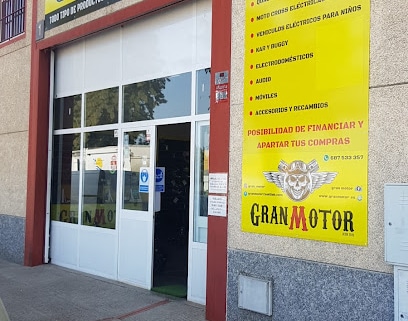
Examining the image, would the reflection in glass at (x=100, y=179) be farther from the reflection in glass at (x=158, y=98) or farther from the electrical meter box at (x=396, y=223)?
the electrical meter box at (x=396, y=223)

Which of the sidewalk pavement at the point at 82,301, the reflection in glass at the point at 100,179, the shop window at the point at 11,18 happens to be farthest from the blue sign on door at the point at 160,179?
the shop window at the point at 11,18

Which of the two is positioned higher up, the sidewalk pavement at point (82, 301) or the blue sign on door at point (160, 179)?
the blue sign on door at point (160, 179)

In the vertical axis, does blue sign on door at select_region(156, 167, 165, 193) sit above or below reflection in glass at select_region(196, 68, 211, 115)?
below

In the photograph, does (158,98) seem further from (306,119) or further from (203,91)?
(306,119)

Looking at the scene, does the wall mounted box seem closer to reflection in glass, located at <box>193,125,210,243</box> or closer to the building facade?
the building facade

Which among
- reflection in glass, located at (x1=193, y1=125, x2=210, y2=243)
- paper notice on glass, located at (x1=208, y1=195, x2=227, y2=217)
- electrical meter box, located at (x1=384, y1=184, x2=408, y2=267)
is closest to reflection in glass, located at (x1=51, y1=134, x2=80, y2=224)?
reflection in glass, located at (x1=193, y1=125, x2=210, y2=243)

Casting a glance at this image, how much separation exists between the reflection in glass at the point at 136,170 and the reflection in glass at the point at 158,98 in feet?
1.01

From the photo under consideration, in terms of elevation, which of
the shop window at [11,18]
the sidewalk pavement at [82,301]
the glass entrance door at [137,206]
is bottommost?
the sidewalk pavement at [82,301]

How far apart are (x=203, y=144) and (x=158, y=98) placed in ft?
3.79

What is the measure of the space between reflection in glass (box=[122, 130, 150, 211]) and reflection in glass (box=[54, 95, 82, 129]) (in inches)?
58.4

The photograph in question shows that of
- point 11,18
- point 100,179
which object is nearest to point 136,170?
point 100,179

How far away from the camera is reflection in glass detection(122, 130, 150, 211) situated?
6754 millimetres

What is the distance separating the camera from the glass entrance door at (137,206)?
661 centimetres

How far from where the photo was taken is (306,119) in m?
4.50
